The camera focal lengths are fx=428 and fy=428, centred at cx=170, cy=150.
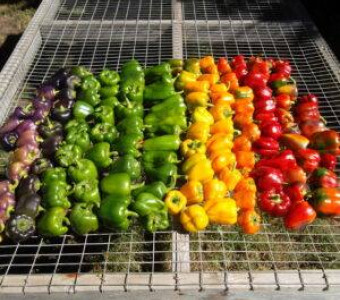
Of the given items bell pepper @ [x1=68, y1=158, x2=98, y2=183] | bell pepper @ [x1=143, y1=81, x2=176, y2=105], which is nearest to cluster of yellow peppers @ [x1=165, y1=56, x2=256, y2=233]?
bell pepper @ [x1=143, y1=81, x2=176, y2=105]

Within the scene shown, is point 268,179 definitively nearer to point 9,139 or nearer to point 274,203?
point 274,203

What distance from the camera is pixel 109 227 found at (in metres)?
2.88

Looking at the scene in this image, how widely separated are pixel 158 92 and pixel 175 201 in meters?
1.23

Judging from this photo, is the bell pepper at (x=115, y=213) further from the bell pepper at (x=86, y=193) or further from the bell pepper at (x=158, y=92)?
the bell pepper at (x=158, y=92)

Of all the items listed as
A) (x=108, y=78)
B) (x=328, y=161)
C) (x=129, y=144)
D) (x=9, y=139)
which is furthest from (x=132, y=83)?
(x=328, y=161)

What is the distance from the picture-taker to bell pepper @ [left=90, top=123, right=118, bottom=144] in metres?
3.38

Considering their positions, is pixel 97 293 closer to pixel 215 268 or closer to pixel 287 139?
pixel 215 268

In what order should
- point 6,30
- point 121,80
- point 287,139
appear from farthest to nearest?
point 6,30 < point 121,80 < point 287,139

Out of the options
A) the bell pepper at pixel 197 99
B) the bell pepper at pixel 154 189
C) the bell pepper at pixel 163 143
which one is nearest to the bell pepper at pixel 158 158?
the bell pepper at pixel 163 143

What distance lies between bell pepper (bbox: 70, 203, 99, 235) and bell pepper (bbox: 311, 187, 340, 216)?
1527 mm

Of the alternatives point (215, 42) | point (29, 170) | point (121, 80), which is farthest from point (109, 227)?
point (215, 42)

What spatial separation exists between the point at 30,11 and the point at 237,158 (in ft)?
15.8

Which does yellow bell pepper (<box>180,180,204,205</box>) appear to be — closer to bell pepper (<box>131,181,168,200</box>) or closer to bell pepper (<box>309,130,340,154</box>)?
bell pepper (<box>131,181,168,200</box>)

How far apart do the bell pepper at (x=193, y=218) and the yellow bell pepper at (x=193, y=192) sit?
3.7 inches
